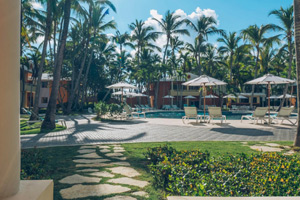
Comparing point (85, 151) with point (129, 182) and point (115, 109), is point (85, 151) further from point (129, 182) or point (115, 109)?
point (115, 109)

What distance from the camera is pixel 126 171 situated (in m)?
3.79

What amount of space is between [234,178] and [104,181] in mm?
1779

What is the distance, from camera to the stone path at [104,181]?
279cm

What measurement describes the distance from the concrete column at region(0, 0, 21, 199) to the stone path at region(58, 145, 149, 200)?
5.48 ft

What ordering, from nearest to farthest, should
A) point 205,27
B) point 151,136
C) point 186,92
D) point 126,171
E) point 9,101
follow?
point 9,101, point 126,171, point 151,136, point 205,27, point 186,92

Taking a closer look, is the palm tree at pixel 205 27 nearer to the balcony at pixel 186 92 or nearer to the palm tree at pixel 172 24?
the palm tree at pixel 172 24

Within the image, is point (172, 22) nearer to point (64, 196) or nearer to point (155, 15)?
point (155, 15)

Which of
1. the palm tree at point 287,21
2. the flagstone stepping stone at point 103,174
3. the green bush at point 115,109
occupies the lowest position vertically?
the flagstone stepping stone at point 103,174

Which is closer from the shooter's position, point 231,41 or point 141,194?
point 141,194

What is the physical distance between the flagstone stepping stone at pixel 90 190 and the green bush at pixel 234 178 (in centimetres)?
57

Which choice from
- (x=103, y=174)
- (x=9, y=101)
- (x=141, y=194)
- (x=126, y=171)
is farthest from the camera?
(x=126, y=171)

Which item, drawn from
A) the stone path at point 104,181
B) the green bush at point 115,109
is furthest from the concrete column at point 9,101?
the green bush at point 115,109

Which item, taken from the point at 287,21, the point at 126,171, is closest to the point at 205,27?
the point at 287,21

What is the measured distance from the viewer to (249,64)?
38875 millimetres
